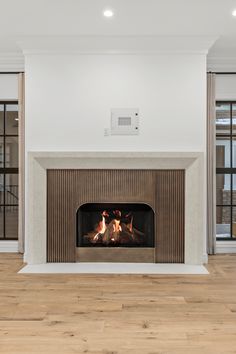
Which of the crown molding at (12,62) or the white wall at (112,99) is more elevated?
the crown molding at (12,62)

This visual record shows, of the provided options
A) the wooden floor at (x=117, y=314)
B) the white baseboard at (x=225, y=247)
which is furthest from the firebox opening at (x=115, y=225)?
the white baseboard at (x=225, y=247)

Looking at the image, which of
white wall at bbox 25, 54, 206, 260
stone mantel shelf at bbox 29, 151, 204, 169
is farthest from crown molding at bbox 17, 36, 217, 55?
stone mantel shelf at bbox 29, 151, 204, 169

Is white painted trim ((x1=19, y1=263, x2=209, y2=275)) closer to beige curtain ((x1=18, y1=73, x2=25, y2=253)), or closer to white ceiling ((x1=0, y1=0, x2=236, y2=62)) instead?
beige curtain ((x1=18, y1=73, x2=25, y2=253))

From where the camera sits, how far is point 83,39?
4.33 m

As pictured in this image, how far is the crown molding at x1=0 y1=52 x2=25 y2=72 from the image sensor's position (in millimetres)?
4934

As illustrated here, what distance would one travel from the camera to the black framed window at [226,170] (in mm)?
5297

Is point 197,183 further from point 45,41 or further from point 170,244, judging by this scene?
point 45,41

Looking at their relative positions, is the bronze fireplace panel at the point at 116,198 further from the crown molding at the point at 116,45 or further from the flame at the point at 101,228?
the crown molding at the point at 116,45

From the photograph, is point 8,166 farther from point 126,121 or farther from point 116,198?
point 126,121

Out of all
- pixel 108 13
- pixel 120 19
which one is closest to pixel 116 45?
pixel 120 19

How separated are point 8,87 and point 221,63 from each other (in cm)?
300

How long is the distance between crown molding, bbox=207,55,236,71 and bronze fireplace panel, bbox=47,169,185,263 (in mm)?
1658

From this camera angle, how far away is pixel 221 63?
5.00 metres

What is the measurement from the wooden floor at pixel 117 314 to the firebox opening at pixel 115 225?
0.77 metres
